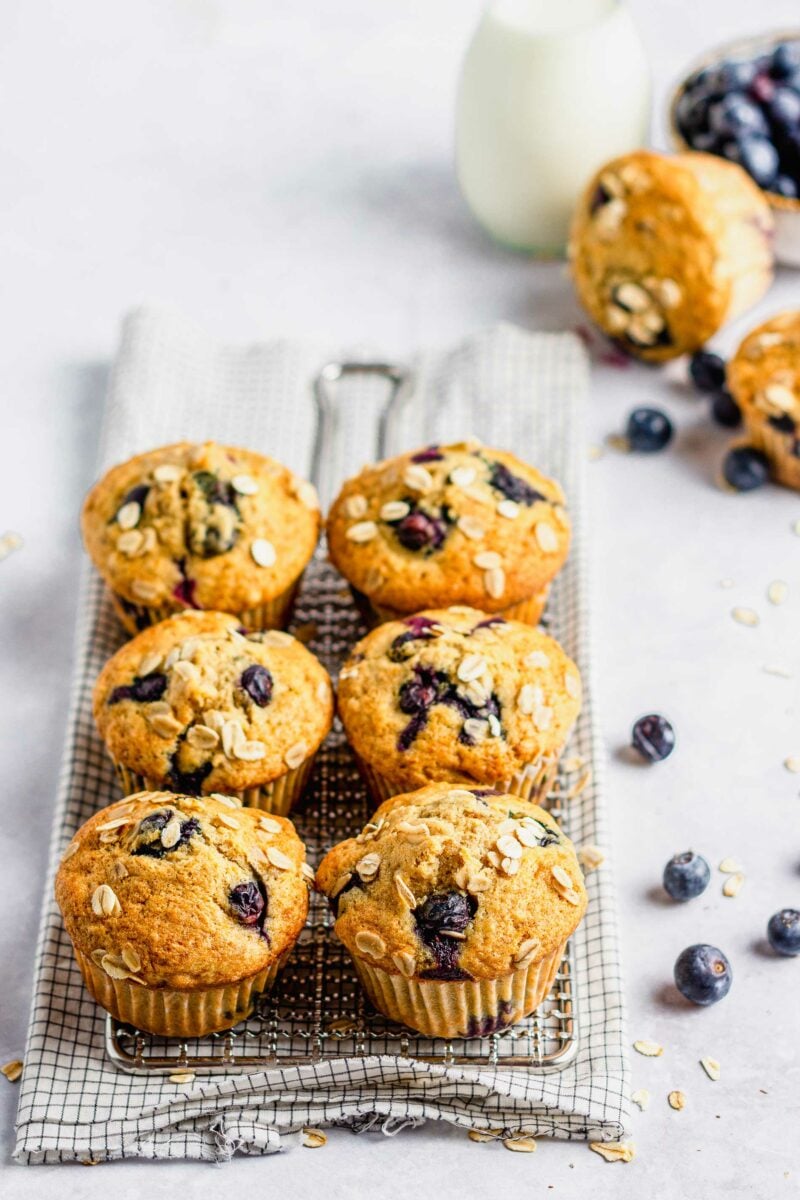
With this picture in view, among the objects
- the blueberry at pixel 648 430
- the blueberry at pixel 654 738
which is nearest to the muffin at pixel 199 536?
the blueberry at pixel 654 738

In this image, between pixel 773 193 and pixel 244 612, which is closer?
pixel 244 612

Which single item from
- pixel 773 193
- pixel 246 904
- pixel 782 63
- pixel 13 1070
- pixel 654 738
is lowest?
pixel 13 1070

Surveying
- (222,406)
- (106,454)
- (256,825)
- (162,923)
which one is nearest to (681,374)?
(222,406)

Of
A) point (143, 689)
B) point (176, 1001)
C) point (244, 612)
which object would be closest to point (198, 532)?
point (244, 612)

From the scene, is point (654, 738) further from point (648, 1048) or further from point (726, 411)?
point (726, 411)

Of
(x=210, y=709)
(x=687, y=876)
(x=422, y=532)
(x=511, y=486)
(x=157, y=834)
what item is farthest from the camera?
(x=511, y=486)

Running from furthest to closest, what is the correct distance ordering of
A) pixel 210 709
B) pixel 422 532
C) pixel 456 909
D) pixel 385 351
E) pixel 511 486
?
1. pixel 385 351
2. pixel 511 486
3. pixel 422 532
4. pixel 210 709
5. pixel 456 909

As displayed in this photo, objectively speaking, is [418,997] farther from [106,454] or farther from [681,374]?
[681,374]
